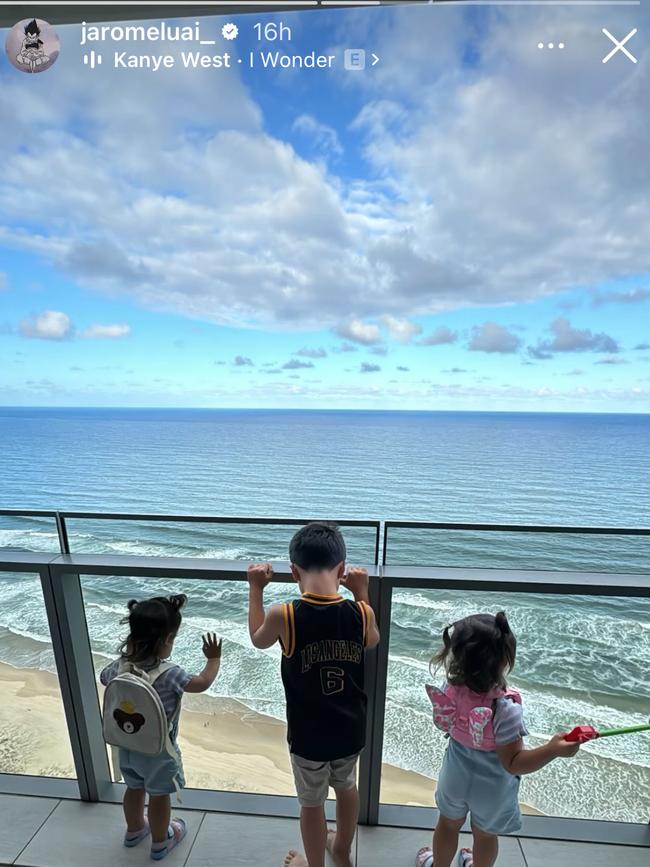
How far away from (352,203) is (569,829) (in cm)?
5467

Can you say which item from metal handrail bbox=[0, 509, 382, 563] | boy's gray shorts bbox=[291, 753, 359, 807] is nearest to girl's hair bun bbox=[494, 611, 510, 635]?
metal handrail bbox=[0, 509, 382, 563]

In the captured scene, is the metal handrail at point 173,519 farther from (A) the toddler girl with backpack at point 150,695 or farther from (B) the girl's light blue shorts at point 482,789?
(B) the girl's light blue shorts at point 482,789

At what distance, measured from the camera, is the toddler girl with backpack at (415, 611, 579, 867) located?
1179 mm

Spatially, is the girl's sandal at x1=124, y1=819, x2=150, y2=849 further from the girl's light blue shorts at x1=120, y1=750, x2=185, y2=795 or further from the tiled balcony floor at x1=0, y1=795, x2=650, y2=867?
the girl's light blue shorts at x1=120, y1=750, x2=185, y2=795

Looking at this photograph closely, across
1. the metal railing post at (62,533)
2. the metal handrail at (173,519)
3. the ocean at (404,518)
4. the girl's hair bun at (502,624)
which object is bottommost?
the ocean at (404,518)

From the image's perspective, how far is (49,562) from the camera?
157 centimetres

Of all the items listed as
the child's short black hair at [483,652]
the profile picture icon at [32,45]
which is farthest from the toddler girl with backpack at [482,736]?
the profile picture icon at [32,45]

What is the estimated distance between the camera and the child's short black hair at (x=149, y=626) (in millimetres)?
1355

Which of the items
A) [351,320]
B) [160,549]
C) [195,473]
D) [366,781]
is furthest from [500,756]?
[351,320]

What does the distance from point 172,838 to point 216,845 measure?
0.48ft

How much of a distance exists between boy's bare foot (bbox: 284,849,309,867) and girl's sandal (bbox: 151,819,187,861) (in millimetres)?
362

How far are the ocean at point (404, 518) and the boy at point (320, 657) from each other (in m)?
0.27

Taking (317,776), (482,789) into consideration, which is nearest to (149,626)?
(317,776)

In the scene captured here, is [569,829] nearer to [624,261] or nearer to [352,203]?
[352,203]
